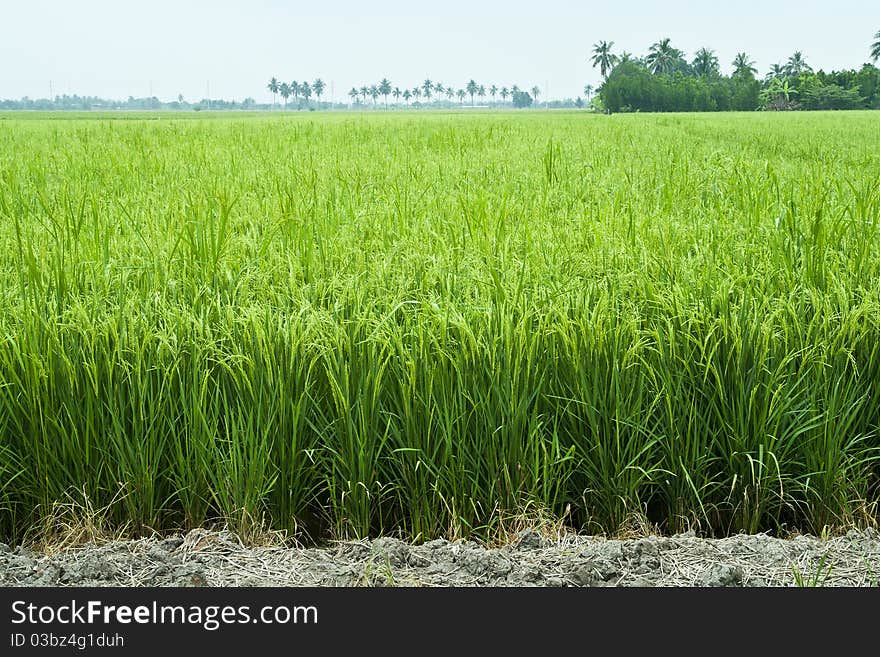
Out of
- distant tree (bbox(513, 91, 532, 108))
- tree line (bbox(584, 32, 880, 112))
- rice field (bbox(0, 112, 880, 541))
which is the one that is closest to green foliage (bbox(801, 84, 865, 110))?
tree line (bbox(584, 32, 880, 112))

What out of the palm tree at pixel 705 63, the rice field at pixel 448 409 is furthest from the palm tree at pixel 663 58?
the rice field at pixel 448 409

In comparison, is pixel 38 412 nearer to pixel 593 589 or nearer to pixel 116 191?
pixel 593 589

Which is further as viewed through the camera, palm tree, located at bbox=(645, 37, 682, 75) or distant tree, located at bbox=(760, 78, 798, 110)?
palm tree, located at bbox=(645, 37, 682, 75)

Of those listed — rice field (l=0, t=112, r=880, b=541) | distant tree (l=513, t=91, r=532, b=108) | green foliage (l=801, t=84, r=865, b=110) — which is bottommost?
rice field (l=0, t=112, r=880, b=541)

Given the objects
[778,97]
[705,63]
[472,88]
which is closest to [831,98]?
[778,97]

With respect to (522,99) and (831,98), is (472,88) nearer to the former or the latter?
(522,99)

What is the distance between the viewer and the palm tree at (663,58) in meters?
108

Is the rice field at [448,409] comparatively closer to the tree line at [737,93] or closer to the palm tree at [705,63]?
the tree line at [737,93]

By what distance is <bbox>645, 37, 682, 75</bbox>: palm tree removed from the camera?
10806 cm

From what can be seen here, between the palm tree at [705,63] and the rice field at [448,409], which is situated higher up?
the palm tree at [705,63]

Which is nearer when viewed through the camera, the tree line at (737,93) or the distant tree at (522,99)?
the tree line at (737,93)

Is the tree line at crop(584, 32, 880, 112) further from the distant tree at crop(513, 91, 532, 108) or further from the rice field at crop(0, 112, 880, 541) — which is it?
the distant tree at crop(513, 91, 532, 108)

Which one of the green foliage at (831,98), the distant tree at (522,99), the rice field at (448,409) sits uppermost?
the distant tree at (522,99)

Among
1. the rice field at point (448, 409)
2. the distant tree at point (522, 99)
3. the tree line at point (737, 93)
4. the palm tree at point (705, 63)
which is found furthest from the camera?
the distant tree at point (522, 99)
